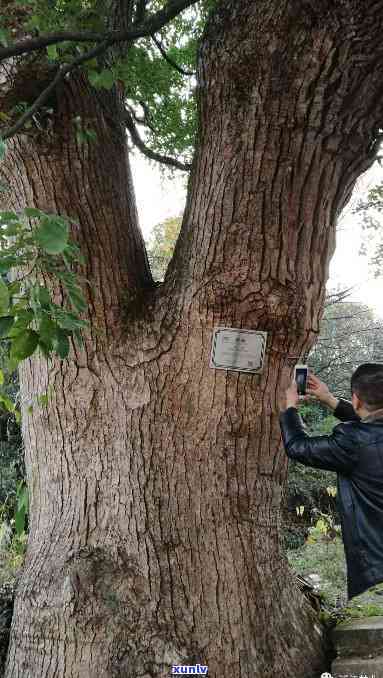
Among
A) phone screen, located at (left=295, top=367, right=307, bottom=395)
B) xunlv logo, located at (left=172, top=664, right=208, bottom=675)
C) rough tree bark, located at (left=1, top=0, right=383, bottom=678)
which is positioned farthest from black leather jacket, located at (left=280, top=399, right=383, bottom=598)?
xunlv logo, located at (left=172, top=664, right=208, bottom=675)

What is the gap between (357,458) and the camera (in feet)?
7.52

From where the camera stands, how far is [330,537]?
5.56 m

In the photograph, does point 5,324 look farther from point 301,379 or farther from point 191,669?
point 191,669

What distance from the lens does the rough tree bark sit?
2.31 m

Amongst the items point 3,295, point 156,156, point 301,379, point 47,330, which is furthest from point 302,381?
point 156,156

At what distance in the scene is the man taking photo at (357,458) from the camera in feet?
7.48

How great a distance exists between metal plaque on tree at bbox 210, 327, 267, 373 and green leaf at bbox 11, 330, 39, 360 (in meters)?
0.98

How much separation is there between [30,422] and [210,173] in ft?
5.31

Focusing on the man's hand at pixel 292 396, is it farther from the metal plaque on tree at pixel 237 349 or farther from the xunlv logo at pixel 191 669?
the xunlv logo at pixel 191 669

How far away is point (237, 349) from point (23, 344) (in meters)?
1.07

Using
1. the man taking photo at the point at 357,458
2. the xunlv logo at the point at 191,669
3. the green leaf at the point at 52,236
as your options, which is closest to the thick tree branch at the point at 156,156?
the man taking photo at the point at 357,458

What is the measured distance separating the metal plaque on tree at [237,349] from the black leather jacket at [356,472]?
29cm

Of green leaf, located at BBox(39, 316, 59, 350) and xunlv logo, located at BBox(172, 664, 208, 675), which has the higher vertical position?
green leaf, located at BBox(39, 316, 59, 350)

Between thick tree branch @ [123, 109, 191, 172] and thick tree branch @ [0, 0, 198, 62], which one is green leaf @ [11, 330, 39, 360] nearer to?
thick tree branch @ [0, 0, 198, 62]
